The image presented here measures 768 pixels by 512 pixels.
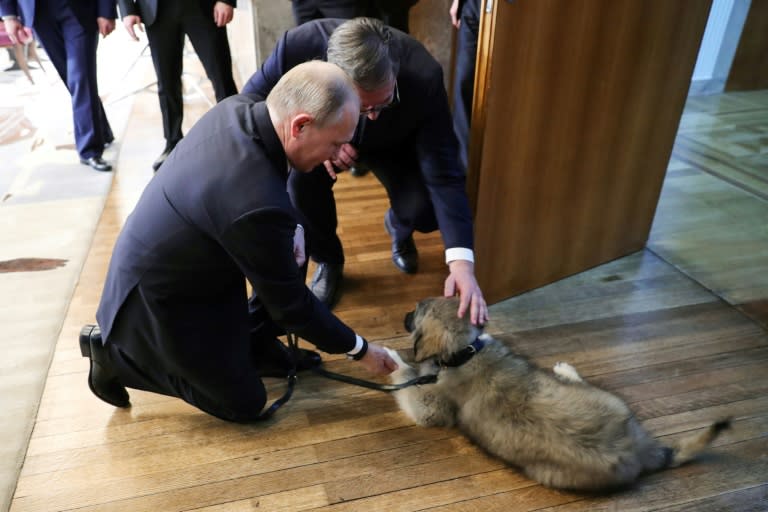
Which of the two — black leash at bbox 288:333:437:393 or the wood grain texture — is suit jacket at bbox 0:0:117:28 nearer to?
the wood grain texture

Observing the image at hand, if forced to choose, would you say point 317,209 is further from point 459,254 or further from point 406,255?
point 459,254

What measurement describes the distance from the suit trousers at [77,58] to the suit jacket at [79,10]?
26 millimetres

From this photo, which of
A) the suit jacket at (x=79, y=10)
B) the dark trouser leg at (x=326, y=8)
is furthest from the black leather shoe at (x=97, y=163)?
the dark trouser leg at (x=326, y=8)

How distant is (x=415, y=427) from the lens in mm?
1614

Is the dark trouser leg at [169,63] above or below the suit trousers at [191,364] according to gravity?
above

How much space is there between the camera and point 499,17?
159cm

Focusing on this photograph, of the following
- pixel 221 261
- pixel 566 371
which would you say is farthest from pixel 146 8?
pixel 566 371

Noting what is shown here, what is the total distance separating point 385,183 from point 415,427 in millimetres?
945

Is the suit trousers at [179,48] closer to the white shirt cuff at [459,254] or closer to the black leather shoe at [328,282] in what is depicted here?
the black leather shoe at [328,282]

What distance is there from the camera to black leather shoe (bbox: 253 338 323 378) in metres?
1.78

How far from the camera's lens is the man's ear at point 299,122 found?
44.1 inches

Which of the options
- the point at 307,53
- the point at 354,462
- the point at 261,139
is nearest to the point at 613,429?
the point at 354,462

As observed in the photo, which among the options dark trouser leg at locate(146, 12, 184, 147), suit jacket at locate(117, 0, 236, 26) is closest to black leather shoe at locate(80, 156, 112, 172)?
dark trouser leg at locate(146, 12, 184, 147)

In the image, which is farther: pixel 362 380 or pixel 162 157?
pixel 162 157
